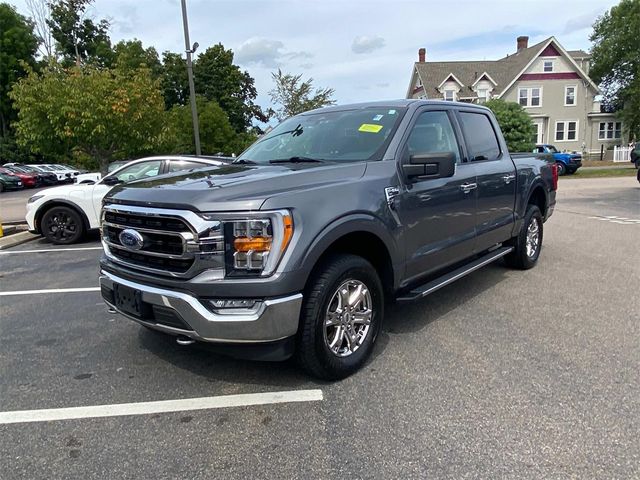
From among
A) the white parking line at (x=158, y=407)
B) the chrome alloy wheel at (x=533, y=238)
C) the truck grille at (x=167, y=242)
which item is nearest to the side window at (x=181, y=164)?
the truck grille at (x=167, y=242)

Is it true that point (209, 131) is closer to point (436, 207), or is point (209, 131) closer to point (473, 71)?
point (473, 71)

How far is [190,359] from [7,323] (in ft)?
7.48

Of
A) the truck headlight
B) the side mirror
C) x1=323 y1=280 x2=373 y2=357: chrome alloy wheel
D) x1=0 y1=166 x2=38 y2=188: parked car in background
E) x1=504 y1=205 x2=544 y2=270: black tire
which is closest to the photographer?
the truck headlight

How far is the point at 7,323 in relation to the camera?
4.77m

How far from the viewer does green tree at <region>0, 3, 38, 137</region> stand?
42.4 metres

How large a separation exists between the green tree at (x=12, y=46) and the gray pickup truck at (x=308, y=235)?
47.9 m

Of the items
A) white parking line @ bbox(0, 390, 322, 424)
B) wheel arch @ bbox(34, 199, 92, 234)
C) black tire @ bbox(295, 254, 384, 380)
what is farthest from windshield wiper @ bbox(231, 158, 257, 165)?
wheel arch @ bbox(34, 199, 92, 234)

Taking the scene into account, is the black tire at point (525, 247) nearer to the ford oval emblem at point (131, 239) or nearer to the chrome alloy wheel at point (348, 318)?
the chrome alloy wheel at point (348, 318)

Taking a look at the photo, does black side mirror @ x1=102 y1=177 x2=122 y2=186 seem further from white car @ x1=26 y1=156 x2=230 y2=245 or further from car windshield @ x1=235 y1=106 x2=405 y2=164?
car windshield @ x1=235 y1=106 x2=405 y2=164

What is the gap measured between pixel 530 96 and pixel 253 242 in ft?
151

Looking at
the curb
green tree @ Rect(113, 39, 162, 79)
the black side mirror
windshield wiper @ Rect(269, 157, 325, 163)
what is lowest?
the curb

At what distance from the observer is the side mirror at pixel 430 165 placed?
3.56m

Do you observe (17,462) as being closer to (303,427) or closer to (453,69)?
(303,427)

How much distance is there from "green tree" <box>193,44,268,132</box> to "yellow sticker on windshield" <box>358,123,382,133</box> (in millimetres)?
50316
